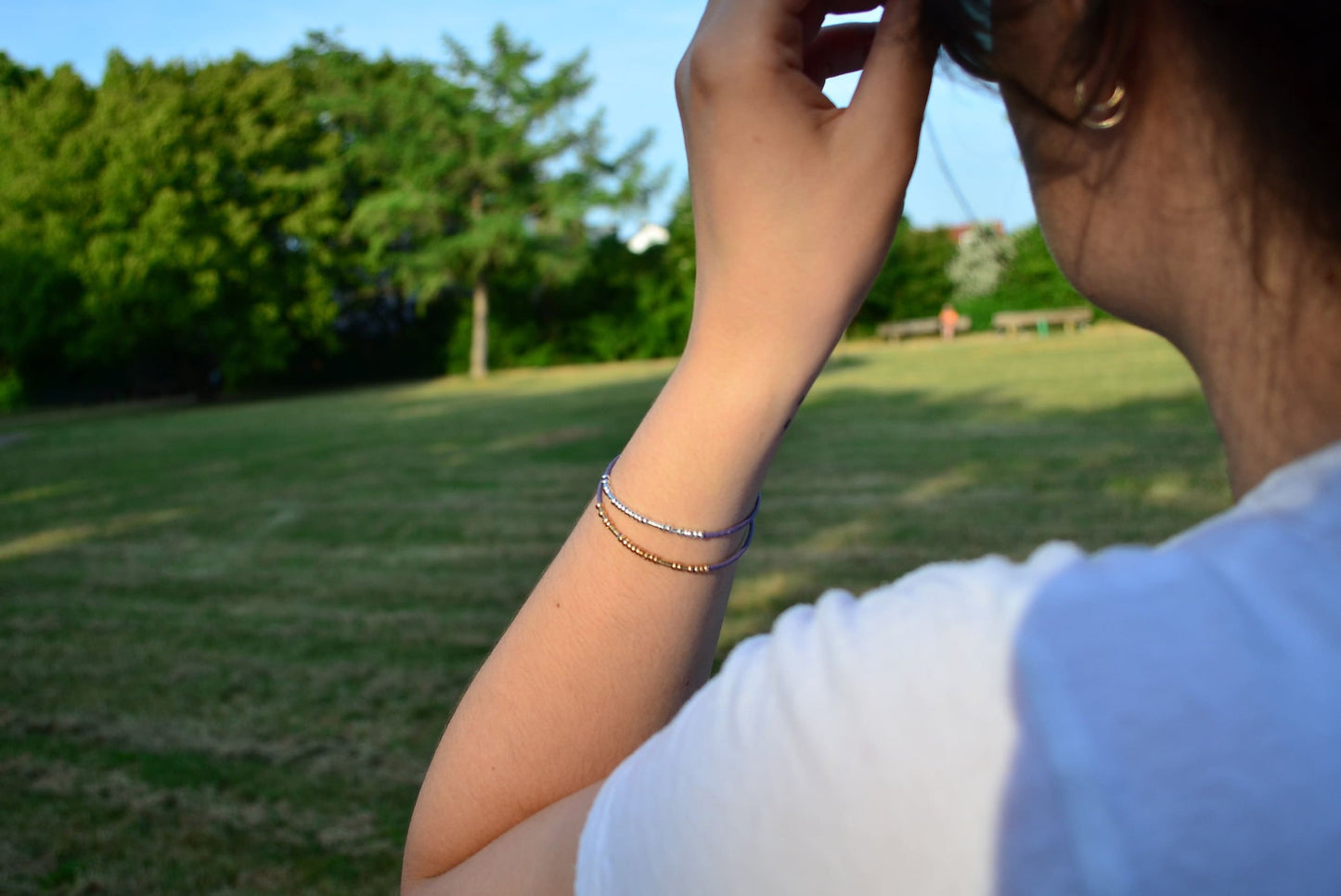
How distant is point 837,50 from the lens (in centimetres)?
75

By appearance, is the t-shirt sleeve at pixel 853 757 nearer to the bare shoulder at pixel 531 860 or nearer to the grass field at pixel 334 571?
the bare shoulder at pixel 531 860

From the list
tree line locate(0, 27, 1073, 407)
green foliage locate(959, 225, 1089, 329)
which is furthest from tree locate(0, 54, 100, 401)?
green foliage locate(959, 225, 1089, 329)

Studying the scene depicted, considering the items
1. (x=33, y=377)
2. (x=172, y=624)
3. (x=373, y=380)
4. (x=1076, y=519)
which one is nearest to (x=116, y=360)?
(x=33, y=377)

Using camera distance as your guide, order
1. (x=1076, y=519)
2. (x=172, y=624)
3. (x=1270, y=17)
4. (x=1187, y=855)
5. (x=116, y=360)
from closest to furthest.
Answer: (x=1187, y=855), (x=1270, y=17), (x=172, y=624), (x=1076, y=519), (x=116, y=360)

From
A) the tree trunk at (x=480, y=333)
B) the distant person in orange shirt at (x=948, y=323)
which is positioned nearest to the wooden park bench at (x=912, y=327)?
the distant person in orange shirt at (x=948, y=323)

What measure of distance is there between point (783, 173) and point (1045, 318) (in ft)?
98.1

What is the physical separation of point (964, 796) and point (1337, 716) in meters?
0.14

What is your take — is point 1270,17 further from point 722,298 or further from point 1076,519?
point 1076,519

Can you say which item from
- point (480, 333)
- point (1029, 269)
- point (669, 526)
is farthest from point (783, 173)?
point (480, 333)

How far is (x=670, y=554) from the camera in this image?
700 millimetres

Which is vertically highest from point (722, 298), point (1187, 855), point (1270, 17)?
point (1270, 17)

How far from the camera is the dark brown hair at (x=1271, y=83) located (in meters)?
0.54

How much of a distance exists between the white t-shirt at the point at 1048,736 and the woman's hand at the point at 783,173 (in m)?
0.24

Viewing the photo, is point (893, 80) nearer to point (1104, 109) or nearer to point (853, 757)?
point (1104, 109)
